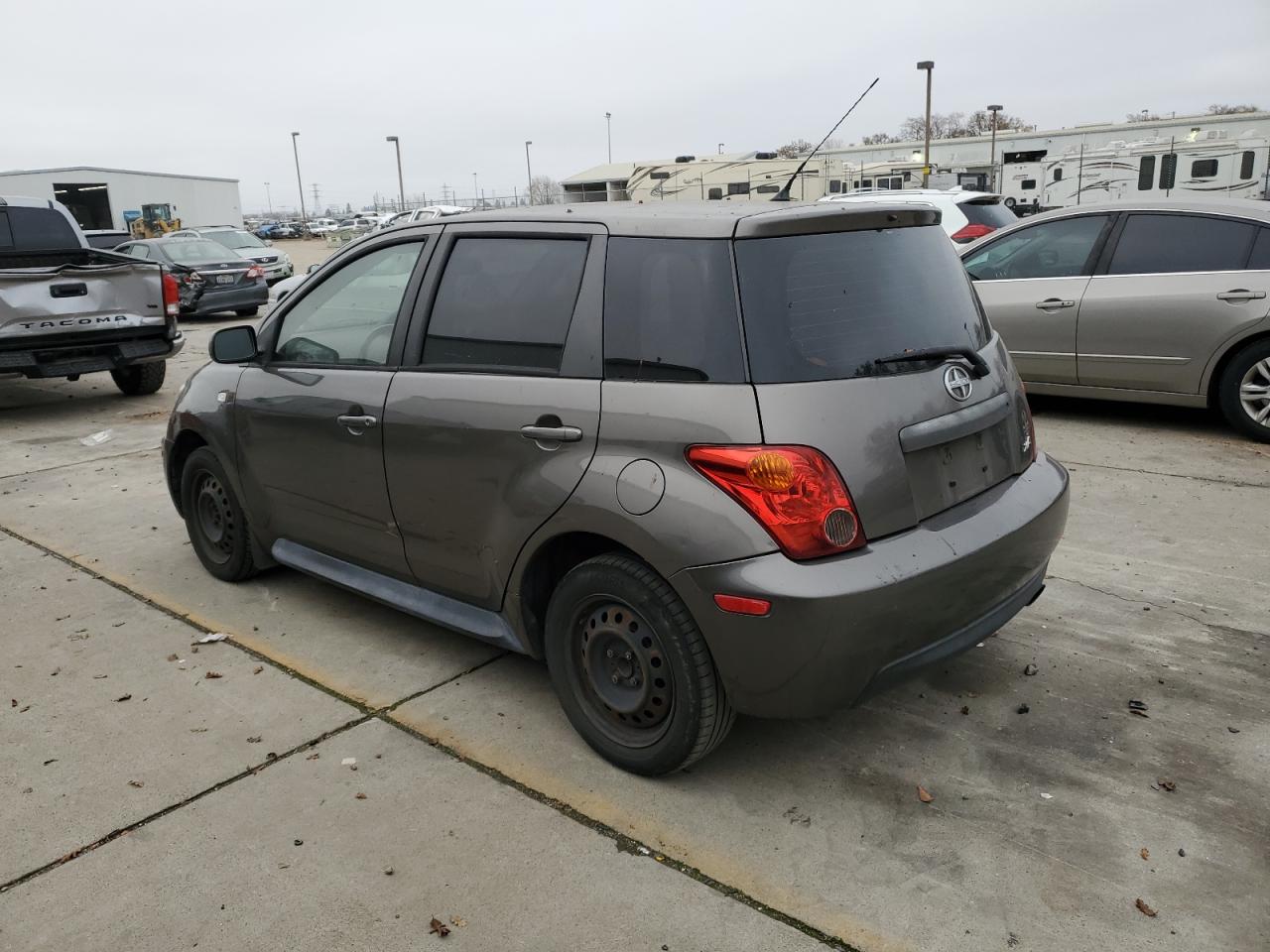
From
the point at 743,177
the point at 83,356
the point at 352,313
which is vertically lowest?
the point at 83,356

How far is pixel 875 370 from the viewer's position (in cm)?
293

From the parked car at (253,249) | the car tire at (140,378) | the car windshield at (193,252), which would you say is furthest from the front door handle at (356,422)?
the parked car at (253,249)

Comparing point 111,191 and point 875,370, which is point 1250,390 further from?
point 111,191

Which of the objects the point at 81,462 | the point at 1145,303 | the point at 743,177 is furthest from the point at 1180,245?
the point at 743,177

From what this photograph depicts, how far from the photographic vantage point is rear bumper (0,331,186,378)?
8797 mm

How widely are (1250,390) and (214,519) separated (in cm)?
645

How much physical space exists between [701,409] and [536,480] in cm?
64

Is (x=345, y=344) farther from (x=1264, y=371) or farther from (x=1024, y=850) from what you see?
A: (x=1264, y=371)

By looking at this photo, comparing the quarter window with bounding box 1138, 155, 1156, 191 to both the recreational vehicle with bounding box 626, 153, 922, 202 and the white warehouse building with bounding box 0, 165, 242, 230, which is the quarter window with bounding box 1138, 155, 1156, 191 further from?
the white warehouse building with bounding box 0, 165, 242, 230

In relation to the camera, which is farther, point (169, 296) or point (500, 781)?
point (169, 296)

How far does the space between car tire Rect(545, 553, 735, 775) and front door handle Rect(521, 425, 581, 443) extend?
38 cm

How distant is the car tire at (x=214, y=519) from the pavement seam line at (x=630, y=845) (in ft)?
5.41

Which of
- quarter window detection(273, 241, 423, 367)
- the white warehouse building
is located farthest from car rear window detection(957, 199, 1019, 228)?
the white warehouse building

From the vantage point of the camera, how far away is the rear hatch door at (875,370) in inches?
109
